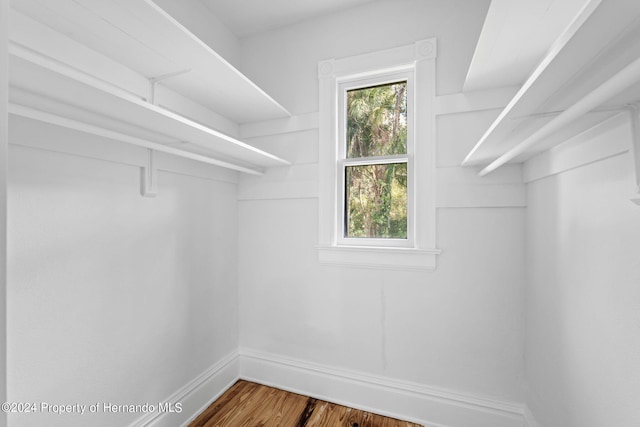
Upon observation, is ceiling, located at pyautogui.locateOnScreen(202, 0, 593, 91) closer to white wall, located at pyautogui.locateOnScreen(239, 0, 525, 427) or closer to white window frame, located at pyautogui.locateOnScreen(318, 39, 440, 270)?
white wall, located at pyautogui.locateOnScreen(239, 0, 525, 427)

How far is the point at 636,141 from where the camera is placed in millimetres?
800

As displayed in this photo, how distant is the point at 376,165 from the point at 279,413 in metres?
1.70

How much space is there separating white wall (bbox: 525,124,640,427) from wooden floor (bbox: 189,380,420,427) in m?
0.89

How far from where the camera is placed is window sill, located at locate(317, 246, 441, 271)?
1.76 meters

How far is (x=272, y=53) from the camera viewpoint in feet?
7.11

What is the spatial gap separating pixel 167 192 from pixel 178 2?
112 centimetres

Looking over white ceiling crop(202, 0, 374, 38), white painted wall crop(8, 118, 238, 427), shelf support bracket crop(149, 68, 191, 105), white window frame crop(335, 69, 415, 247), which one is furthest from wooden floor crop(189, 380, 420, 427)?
white ceiling crop(202, 0, 374, 38)

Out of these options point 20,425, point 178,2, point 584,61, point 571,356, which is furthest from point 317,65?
point 20,425

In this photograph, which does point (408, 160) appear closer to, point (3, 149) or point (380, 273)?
point (380, 273)

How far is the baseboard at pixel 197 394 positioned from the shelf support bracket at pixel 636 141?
217 cm

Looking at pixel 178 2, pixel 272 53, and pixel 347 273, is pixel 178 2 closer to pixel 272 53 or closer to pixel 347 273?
pixel 272 53

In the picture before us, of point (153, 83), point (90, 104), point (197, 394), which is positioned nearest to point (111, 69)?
point (153, 83)

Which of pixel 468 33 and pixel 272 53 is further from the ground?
pixel 272 53

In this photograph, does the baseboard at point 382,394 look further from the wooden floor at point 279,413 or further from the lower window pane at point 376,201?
the lower window pane at point 376,201
